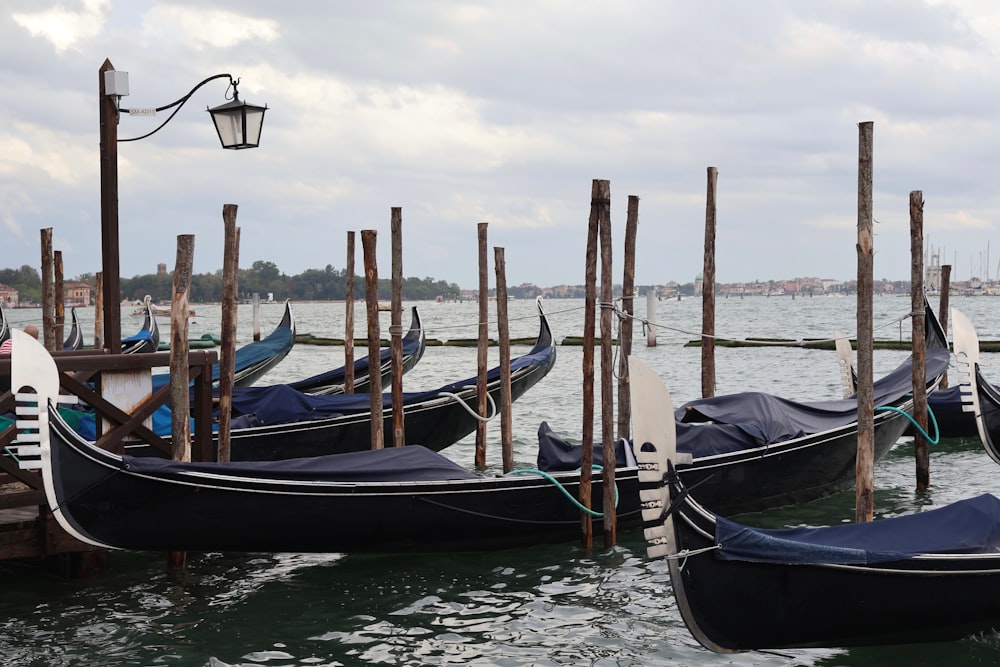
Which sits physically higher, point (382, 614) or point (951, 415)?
point (951, 415)

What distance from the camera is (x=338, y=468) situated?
583 cm

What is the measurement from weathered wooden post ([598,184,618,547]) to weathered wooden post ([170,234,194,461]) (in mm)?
2387

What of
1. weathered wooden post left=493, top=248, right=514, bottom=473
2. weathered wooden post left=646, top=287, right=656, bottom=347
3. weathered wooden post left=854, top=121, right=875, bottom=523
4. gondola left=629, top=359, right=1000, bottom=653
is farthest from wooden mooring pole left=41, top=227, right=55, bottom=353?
weathered wooden post left=646, top=287, right=656, bottom=347

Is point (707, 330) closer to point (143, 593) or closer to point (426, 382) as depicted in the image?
point (143, 593)

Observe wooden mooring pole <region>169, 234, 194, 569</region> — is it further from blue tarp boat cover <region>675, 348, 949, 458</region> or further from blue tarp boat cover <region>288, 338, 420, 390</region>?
blue tarp boat cover <region>288, 338, 420, 390</region>

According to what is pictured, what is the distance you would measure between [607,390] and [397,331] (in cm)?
250

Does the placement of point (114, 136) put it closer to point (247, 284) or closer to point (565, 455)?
point (565, 455)

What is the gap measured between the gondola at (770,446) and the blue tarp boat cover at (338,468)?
1722mm

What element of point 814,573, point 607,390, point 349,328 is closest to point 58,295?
point 349,328

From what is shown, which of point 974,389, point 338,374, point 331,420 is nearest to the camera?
point 974,389

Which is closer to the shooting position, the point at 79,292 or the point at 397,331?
the point at 397,331

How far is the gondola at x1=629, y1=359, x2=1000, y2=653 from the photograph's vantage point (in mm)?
4254

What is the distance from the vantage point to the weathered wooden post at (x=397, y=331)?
8.02m

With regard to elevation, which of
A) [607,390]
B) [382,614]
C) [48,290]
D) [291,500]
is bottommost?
[382,614]
